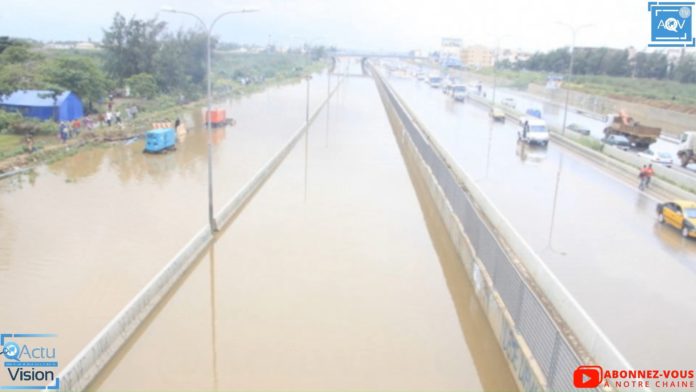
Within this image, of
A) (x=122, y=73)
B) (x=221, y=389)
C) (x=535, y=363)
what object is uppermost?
(x=122, y=73)

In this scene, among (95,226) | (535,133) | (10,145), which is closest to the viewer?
(95,226)

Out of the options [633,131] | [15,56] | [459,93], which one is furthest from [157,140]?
[459,93]

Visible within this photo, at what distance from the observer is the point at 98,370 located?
8.73 m

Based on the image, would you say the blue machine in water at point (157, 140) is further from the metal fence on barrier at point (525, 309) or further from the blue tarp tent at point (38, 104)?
the metal fence on barrier at point (525, 309)

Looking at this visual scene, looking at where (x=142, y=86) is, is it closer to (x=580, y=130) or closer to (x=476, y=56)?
(x=580, y=130)

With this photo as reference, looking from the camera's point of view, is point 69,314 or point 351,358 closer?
point 351,358

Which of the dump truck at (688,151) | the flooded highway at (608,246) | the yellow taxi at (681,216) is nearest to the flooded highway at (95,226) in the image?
the flooded highway at (608,246)

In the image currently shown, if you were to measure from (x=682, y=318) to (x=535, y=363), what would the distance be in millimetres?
4356

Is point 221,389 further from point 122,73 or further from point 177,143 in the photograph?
point 122,73

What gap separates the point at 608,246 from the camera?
14680 millimetres

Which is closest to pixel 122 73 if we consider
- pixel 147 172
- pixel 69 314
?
pixel 147 172

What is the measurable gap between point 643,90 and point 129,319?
215 ft

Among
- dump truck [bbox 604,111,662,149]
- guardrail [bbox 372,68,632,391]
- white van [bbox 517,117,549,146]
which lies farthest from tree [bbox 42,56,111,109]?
dump truck [bbox 604,111,662,149]

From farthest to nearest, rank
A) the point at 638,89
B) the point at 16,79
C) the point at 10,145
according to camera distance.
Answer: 1. the point at 638,89
2. the point at 16,79
3. the point at 10,145
